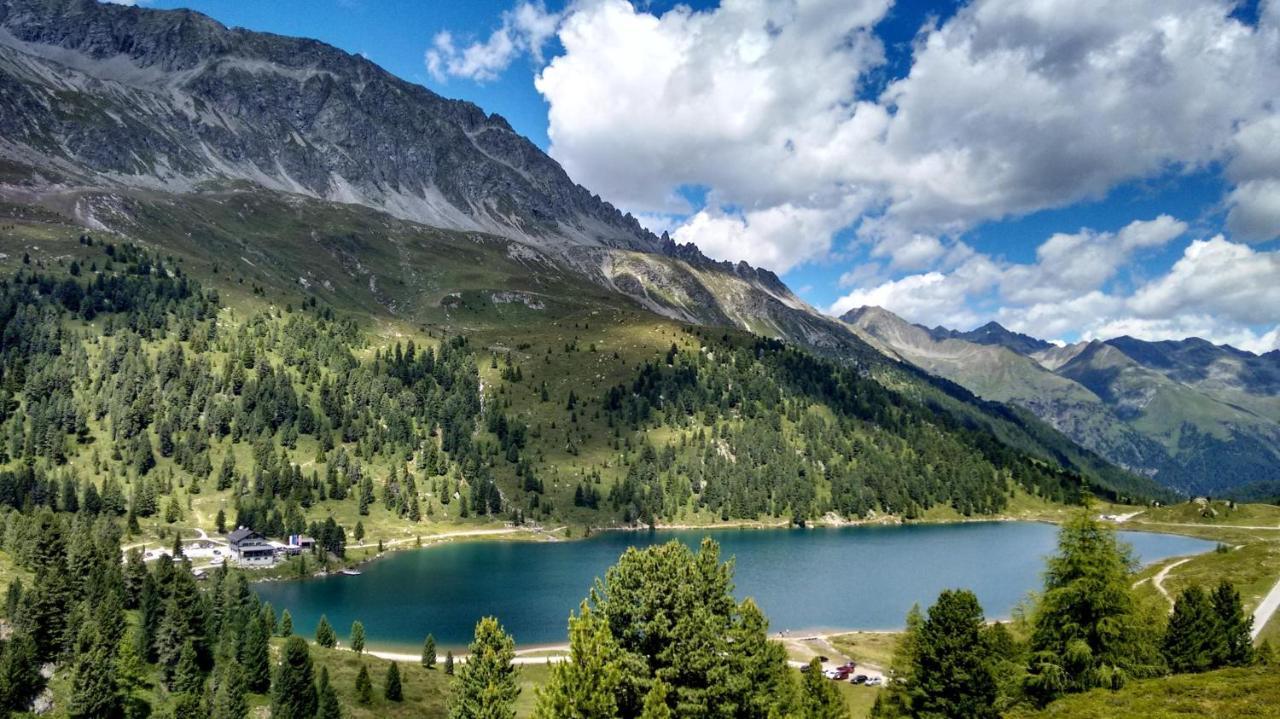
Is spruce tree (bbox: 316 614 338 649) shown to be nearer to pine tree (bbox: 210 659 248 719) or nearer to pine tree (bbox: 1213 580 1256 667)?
pine tree (bbox: 210 659 248 719)

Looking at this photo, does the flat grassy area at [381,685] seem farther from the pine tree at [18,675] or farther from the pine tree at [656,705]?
the pine tree at [656,705]

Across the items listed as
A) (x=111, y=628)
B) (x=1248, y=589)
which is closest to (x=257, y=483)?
(x=111, y=628)

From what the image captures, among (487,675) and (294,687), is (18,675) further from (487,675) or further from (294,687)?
(487,675)

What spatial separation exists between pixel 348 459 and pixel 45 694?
139 m

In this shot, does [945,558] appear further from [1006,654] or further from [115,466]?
[115,466]

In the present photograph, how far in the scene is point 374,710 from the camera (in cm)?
5969

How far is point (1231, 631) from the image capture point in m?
57.2

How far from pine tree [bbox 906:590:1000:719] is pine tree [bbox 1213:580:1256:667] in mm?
35171

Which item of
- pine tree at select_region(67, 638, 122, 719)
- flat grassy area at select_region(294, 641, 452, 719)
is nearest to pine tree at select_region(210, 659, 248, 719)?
pine tree at select_region(67, 638, 122, 719)

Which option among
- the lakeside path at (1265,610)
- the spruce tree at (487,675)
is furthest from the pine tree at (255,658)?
the lakeside path at (1265,610)

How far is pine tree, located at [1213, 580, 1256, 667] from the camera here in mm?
55691

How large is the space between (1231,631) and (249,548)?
14450cm

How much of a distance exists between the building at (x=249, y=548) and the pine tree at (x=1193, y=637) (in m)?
138

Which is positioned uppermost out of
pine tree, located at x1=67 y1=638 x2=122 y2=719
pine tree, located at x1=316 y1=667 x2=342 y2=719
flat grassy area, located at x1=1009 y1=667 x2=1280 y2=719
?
flat grassy area, located at x1=1009 y1=667 x2=1280 y2=719
